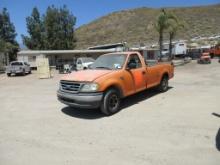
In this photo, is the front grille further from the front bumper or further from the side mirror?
the side mirror

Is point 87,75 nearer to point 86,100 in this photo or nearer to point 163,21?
point 86,100

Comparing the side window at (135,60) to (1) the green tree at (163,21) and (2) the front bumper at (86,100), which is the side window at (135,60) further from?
(1) the green tree at (163,21)

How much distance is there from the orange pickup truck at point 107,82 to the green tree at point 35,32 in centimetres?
4415

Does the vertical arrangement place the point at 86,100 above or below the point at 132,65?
below

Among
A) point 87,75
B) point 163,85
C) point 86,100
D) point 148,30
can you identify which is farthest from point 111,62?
point 148,30

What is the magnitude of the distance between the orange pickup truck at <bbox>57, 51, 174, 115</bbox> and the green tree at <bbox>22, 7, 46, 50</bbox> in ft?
145

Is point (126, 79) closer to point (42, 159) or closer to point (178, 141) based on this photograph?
point (178, 141)

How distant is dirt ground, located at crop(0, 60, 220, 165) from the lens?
188 inches

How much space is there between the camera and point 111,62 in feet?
28.8

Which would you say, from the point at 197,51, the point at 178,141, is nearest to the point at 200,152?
the point at 178,141

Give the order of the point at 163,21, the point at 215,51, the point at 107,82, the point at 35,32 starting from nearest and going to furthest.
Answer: the point at 107,82
the point at 163,21
the point at 215,51
the point at 35,32

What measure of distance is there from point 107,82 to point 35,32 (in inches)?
1842

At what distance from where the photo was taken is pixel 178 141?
5426mm

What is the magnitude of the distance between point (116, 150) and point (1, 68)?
1312 inches
